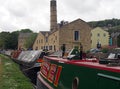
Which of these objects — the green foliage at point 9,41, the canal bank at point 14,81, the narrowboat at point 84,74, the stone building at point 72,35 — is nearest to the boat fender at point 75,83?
the narrowboat at point 84,74

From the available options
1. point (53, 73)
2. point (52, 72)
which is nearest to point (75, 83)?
point (53, 73)

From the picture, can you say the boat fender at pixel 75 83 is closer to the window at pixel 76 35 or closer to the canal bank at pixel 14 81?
the canal bank at pixel 14 81

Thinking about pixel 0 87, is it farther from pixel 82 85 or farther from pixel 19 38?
pixel 19 38

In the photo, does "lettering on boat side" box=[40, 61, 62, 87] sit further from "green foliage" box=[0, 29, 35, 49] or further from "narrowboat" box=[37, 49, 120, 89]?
"green foliage" box=[0, 29, 35, 49]

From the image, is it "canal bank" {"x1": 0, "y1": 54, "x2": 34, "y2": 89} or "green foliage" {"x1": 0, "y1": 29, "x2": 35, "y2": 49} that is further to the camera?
"green foliage" {"x1": 0, "y1": 29, "x2": 35, "y2": 49}

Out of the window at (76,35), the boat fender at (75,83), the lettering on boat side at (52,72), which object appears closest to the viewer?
the boat fender at (75,83)

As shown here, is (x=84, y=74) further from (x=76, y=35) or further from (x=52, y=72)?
(x=76, y=35)

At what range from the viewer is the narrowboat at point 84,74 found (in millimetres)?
4731

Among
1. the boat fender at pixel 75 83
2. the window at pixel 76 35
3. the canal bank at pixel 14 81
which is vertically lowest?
the canal bank at pixel 14 81

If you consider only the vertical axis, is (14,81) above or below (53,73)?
below

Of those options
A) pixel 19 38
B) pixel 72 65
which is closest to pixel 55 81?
pixel 72 65

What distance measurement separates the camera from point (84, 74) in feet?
19.6

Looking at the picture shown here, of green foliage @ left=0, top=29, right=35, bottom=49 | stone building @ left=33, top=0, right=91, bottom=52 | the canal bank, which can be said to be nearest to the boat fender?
the canal bank

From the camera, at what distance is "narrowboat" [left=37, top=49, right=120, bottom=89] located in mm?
4731
